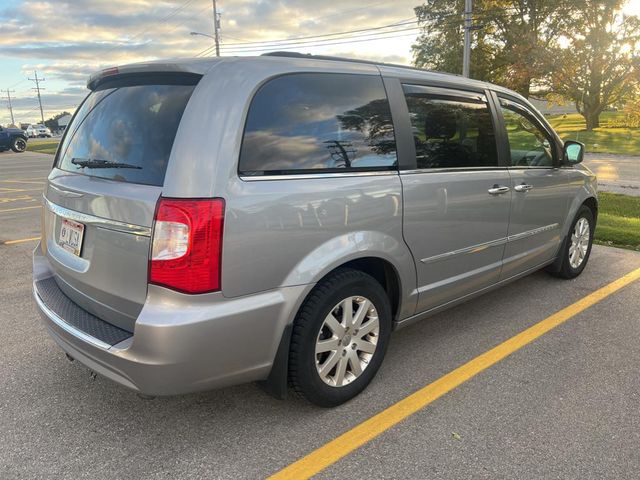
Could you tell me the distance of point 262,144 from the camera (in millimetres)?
2297

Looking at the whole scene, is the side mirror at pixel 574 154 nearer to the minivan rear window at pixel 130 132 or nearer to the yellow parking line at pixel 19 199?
the minivan rear window at pixel 130 132

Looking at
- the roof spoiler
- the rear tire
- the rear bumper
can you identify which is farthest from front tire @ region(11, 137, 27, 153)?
the rear tire

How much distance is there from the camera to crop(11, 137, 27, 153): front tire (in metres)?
28.1

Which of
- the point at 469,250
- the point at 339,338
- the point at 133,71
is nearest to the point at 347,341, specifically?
the point at 339,338

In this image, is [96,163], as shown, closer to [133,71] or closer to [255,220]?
[133,71]

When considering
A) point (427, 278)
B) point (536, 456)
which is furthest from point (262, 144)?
point (536, 456)

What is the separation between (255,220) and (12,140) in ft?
103

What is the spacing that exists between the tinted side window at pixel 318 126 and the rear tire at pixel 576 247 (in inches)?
103

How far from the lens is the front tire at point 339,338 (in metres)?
2.47

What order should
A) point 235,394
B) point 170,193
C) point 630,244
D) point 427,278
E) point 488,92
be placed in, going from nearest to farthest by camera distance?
point 170,193 → point 235,394 → point 427,278 → point 488,92 → point 630,244

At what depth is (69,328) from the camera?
245 centimetres

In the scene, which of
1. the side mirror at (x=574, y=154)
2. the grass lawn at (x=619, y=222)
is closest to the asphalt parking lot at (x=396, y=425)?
the side mirror at (x=574, y=154)

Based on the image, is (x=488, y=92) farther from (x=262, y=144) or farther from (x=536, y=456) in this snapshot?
(x=536, y=456)

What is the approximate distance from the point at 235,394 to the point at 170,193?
1344 mm
